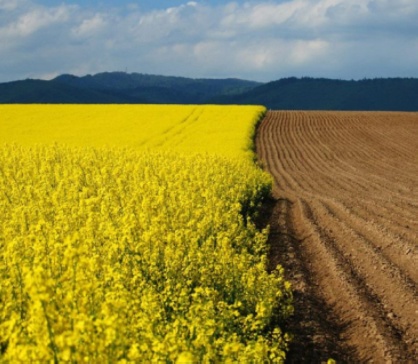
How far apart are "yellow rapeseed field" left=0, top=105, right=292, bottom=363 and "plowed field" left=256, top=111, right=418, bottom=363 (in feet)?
2.34

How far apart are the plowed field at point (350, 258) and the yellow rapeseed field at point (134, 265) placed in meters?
0.71

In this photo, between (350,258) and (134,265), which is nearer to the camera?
(134,265)

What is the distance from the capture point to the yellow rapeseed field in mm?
4930

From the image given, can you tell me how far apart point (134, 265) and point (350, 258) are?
5.53 m

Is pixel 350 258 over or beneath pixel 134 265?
beneath

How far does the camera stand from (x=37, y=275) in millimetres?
4496

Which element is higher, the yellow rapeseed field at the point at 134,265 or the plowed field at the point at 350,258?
the yellow rapeseed field at the point at 134,265

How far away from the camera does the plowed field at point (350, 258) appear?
8852 mm

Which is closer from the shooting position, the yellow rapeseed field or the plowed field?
the yellow rapeseed field

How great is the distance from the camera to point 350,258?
12.5 m

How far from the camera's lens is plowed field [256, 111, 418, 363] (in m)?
8.85

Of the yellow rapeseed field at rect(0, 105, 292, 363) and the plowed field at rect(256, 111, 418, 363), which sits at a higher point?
the yellow rapeseed field at rect(0, 105, 292, 363)

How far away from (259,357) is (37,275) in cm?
219

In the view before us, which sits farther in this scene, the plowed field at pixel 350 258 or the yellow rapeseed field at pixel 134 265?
the plowed field at pixel 350 258
